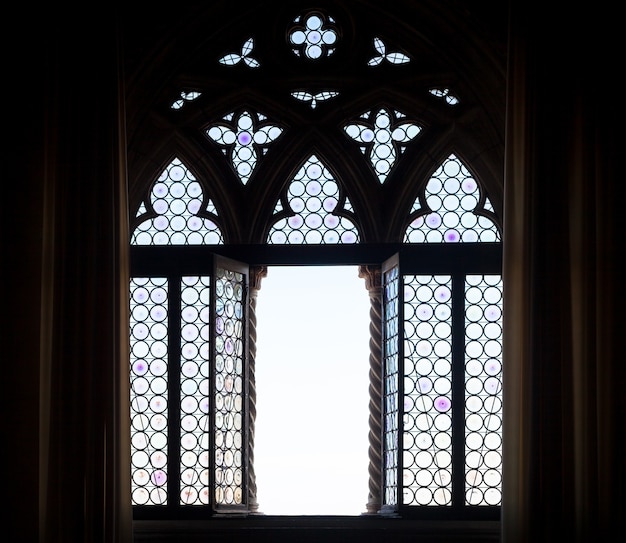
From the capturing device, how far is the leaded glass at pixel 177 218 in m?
6.32

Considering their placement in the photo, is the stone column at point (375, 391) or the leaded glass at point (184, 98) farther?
the leaded glass at point (184, 98)

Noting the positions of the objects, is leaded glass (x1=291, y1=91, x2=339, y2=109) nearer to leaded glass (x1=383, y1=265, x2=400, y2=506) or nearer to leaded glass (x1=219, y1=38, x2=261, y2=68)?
leaded glass (x1=219, y1=38, x2=261, y2=68)

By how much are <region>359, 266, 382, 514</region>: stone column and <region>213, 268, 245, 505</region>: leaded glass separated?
0.77 metres

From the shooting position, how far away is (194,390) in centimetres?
592

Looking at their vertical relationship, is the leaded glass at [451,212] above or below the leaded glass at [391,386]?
above

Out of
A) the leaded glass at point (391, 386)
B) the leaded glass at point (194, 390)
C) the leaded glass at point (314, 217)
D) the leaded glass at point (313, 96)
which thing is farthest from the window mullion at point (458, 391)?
the leaded glass at point (313, 96)

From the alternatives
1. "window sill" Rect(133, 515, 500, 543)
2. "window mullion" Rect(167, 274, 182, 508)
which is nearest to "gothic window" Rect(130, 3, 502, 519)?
"window mullion" Rect(167, 274, 182, 508)

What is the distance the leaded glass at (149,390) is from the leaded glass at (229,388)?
304mm

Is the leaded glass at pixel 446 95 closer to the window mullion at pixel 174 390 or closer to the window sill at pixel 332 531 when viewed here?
the window mullion at pixel 174 390
